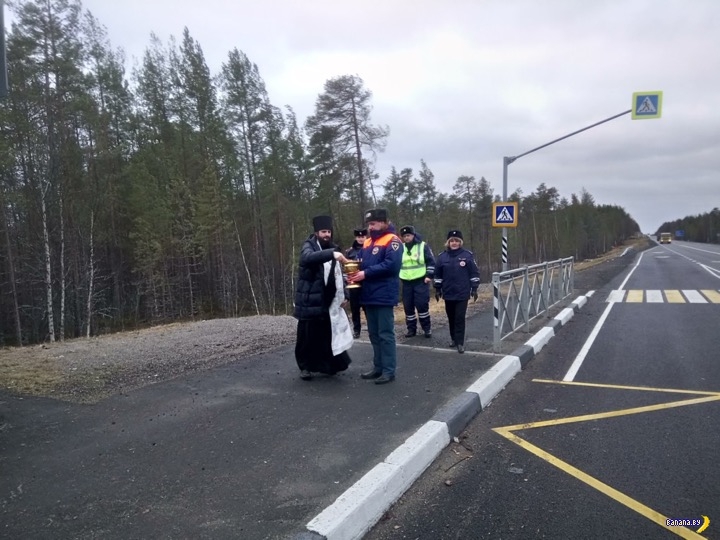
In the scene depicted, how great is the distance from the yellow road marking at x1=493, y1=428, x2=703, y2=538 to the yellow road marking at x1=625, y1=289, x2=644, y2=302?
1276cm

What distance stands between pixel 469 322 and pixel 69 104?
1951 centimetres

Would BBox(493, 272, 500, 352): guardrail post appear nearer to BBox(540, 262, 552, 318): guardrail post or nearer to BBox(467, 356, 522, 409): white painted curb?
BBox(467, 356, 522, 409): white painted curb

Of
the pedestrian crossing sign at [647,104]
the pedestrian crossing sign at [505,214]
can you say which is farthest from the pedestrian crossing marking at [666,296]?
the pedestrian crossing sign at [647,104]

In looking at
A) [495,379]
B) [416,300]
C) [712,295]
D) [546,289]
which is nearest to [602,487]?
[495,379]

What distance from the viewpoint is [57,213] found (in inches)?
811

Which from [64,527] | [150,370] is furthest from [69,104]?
[64,527]

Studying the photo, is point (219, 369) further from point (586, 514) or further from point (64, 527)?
point (586, 514)

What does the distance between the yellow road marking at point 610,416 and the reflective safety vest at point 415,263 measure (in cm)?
276

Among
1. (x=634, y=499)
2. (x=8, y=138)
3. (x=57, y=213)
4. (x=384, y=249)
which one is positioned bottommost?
(x=634, y=499)

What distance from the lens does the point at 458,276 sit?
7152mm

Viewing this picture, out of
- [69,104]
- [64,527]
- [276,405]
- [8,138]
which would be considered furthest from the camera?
[69,104]

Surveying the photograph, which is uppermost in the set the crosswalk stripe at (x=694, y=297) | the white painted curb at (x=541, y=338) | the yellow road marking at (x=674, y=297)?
the white painted curb at (x=541, y=338)

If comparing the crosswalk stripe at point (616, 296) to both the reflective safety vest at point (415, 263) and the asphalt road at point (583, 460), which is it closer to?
the asphalt road at point (583, 460)

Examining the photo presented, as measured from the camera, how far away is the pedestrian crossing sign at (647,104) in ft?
43.7
